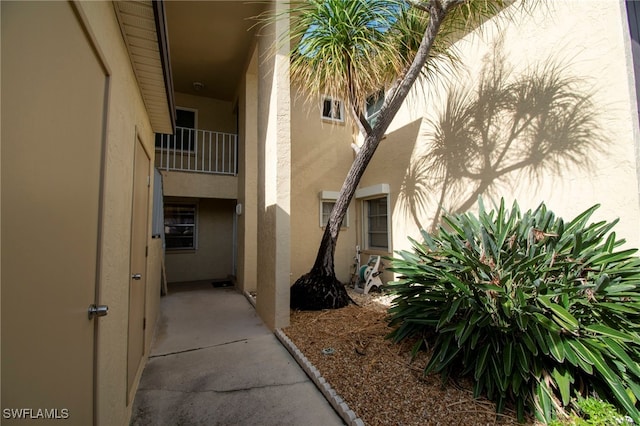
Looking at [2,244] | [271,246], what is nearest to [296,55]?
[271,246]

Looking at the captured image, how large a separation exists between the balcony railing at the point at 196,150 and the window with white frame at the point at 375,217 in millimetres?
3820

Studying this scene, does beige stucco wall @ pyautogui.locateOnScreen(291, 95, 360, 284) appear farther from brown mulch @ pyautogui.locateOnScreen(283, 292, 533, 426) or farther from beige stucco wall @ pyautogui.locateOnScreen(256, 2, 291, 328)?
brown mulch @ pyautogui.locateOnScreen(283, 292, 533, 426)

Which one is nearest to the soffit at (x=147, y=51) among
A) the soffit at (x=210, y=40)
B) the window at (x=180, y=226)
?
the soffit at (x=210, y=40)

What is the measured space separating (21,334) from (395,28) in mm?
5473

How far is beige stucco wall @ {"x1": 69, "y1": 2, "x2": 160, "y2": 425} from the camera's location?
5.90ft

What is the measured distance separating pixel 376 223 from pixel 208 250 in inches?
211

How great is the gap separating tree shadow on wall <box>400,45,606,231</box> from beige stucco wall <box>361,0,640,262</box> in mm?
42

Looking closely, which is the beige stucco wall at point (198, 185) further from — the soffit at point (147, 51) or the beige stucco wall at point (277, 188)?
the soffit at point (147, 51)

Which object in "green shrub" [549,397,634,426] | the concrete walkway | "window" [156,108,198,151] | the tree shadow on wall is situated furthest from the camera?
"window" [156,108,198,151]

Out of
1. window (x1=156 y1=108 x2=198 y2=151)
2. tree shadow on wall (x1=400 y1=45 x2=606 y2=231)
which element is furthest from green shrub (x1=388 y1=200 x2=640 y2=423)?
window (x1=156 y1=108 x2=198 y2=151)

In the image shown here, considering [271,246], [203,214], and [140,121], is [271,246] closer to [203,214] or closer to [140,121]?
[140,121]

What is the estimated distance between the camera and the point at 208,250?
8.97m

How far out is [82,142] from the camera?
149cm

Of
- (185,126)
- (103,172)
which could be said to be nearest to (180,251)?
(185,126)
